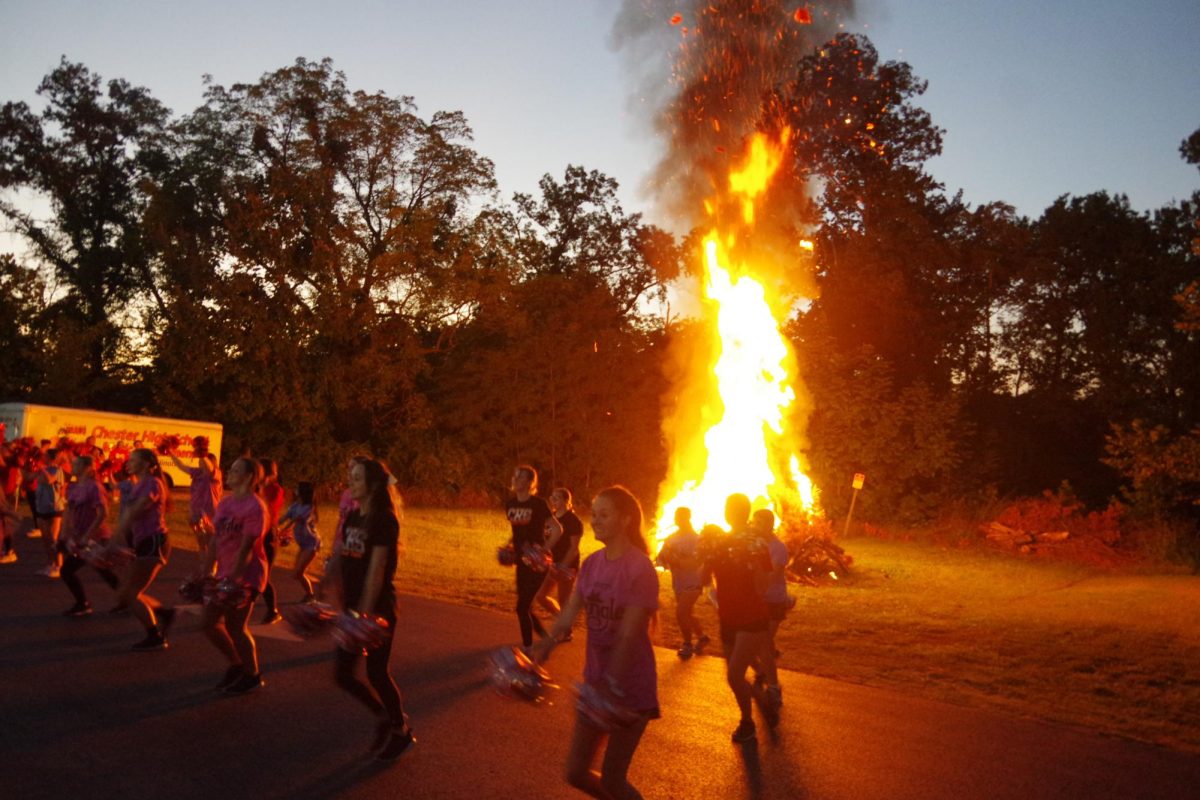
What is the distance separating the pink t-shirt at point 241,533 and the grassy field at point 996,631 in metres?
4.88

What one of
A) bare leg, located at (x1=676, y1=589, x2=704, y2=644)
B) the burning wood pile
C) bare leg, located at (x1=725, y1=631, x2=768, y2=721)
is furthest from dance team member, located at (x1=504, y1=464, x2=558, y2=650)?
the burning wood pile

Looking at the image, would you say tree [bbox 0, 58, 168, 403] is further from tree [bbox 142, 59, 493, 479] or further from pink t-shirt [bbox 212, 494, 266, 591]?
pink t-shirt [bbox 212, 494, 266, 591]

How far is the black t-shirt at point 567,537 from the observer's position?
9.77m

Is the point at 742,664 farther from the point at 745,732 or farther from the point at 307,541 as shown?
the point at 307,541

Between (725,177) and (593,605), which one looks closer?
(593,605)

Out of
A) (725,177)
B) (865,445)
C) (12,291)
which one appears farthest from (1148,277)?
(12,291)

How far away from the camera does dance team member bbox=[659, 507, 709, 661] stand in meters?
10.8

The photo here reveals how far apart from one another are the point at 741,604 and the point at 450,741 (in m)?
2.18

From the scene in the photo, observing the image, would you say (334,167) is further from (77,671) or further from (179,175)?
(77,671)

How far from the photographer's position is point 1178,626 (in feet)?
49.1

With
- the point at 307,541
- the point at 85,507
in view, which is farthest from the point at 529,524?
the point at 85,507

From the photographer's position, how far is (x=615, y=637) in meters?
4.72

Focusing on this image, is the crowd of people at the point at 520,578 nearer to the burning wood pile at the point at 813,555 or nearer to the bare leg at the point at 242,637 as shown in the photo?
the bare leg at the point at 242,637

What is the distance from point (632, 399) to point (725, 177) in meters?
19.9
